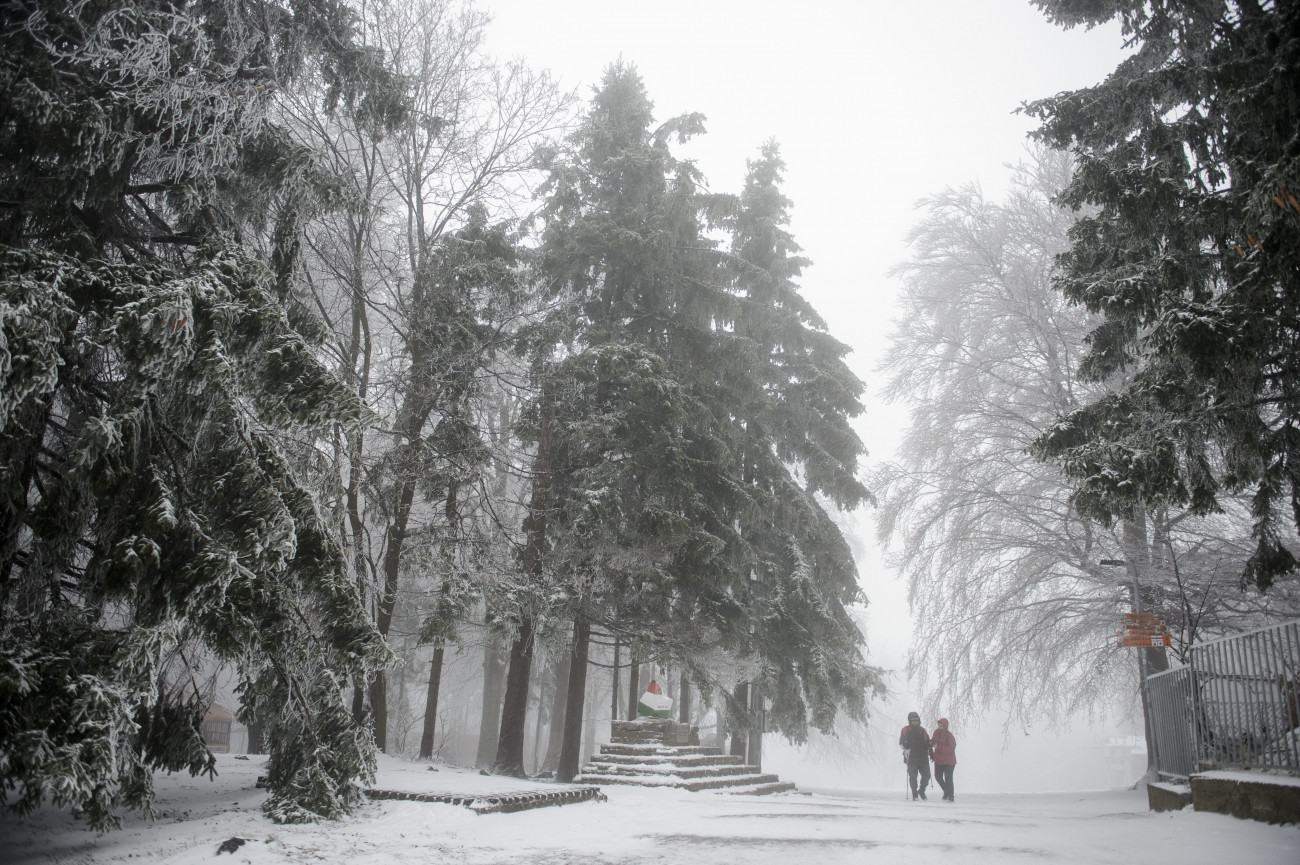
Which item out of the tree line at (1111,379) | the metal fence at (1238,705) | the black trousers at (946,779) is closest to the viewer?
the metal fence at (1238,705)

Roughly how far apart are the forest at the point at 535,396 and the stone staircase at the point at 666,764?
3.29 ft

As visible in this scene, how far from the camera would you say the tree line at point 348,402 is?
5074mm

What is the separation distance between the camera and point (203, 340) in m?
5.26

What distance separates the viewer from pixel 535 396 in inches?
546

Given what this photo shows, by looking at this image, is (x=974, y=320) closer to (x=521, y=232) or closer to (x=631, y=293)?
(x=631, y=293)

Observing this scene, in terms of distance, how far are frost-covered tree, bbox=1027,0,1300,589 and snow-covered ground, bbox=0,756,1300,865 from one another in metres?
2.85

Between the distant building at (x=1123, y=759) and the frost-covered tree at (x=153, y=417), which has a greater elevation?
the frost-covered tree at (x=153, y=417)

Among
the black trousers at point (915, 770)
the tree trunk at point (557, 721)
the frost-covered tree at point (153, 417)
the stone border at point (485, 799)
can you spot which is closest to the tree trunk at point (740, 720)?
the black trousers at point (915, 770)

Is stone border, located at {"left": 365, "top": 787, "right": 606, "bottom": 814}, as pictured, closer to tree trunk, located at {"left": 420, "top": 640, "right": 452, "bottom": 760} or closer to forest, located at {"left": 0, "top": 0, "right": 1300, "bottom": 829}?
forest, located at {"left": 0, "top": 0, "right": 1300, "bottom": 829}

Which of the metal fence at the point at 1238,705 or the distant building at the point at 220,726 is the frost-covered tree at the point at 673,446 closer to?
the metal fence at the point at 1238,705

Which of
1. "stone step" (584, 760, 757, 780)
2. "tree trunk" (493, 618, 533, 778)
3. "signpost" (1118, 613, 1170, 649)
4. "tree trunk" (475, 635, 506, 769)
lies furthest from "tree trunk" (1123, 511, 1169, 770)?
"tree trunk" (475, 635, 506, 769)

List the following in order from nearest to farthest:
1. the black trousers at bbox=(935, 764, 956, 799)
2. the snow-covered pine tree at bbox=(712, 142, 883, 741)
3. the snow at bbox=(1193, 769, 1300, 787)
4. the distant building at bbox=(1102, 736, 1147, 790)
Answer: the snow at bbox=(1193, 769, 1300, 787), the black trousers at bbox=(935, 764, 956, 799), the snow-covered pine tree at bbox=(712, 142, 883, 741), the distant building at bbox=(1102, 736, 1147, 790)

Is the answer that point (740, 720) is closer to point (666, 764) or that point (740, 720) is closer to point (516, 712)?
point (666, 764)

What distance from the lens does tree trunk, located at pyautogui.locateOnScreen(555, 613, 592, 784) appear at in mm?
14000
